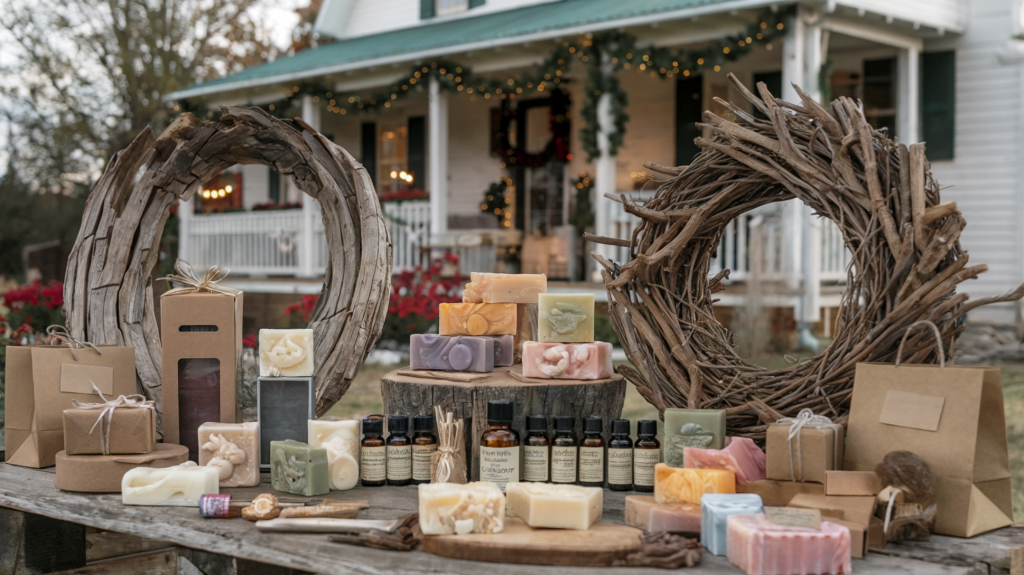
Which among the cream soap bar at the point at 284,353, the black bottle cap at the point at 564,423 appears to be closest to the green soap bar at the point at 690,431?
the black bottle cap at the point at 564,423

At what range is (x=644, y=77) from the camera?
1162 centimetres

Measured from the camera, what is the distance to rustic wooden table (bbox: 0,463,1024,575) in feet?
6.23

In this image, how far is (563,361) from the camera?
282 cm

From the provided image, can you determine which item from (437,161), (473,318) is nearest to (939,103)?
(437,161)

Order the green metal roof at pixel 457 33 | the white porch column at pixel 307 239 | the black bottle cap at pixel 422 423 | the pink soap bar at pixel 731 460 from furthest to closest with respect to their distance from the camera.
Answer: the white porch column at pixel 307 239 < the green metal roof at pixel 457 33 < the black bottle cap at pixel 422 423 < the pink soap bar at pixel 731 460

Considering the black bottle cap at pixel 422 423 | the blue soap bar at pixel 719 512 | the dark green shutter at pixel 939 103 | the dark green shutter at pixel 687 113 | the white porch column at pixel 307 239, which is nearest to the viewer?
the blue soap bar at pixel 719 512

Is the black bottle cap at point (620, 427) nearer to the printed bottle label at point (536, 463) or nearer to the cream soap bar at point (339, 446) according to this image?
the printed bottle label at point (536, 463)

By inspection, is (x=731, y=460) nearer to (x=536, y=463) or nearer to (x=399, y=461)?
(x=536, y=463)

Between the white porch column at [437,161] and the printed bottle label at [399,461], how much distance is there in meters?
8.56

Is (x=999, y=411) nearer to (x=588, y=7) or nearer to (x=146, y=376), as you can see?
(x=146, y=376)

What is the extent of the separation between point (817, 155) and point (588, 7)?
854 centimetres

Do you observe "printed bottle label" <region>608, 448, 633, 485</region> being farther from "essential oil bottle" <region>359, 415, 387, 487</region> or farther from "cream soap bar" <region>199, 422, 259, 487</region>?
"cream soap bar" <region>199, 422, 259, 487</region>

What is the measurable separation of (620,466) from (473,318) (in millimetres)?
747

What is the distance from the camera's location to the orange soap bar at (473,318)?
300 cm
